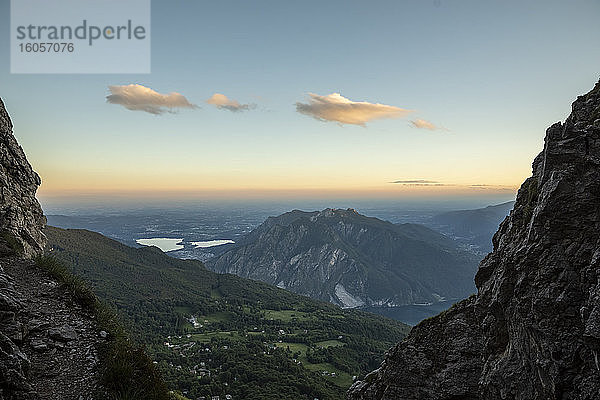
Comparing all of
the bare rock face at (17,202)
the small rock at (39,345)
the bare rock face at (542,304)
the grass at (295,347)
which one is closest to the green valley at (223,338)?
the grass at (295,347)

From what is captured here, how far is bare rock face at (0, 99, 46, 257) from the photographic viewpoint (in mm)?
18344

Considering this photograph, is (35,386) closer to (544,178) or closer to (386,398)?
(386,398)

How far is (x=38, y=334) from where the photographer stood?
1140cm

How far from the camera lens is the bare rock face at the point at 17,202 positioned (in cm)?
1834

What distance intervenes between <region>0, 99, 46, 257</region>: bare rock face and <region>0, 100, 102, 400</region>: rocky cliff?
9cm

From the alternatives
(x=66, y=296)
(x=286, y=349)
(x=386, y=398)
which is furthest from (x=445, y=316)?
(x=286, y=349)

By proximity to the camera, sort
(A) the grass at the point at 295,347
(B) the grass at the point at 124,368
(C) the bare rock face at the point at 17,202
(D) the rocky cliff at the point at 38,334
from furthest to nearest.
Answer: (A) the grass at the point at 295,347, (C) the bare rock face at the point at 17,202, (B) the grass at the point at 124,368, (D) the rocky cliff at the point at 38,334

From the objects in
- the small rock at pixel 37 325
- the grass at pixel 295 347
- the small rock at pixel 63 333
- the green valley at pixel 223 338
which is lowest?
the grass at pixel 295 347

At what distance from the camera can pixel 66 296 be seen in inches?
560

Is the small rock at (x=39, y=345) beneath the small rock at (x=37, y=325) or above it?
beneath

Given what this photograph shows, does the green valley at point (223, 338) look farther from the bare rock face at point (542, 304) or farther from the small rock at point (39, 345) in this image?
the bare rock face at point (542, 304)

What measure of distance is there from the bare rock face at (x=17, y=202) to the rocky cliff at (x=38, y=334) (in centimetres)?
9

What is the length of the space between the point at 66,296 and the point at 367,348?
168 metres

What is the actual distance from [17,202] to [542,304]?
28.8m
